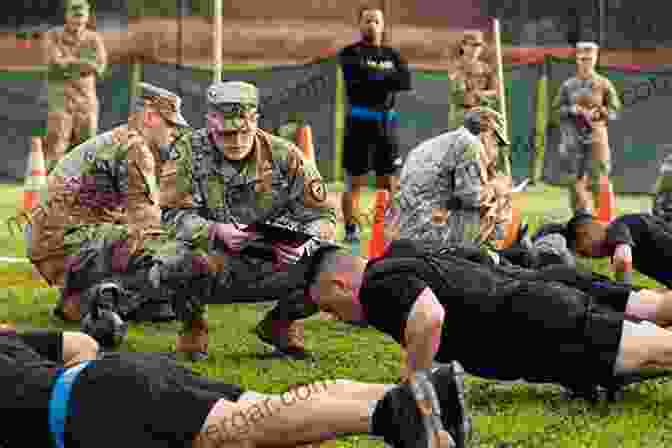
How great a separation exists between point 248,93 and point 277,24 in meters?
31.6

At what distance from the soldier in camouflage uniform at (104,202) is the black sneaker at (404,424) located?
4.35 meters

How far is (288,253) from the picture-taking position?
757 centimetres

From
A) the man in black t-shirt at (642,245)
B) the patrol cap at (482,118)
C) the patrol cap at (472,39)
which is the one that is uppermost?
the patrol cap at (482,118)

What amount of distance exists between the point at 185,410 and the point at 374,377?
2769mm

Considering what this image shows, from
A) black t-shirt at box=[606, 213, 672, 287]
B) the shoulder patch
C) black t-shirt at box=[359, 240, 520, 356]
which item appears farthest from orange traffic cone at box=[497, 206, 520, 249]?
black t-shirt at box=[359, 240, 520, 356]

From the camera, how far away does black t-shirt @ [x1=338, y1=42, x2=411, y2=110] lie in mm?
14828

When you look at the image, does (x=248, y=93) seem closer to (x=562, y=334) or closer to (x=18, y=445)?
(x=562, y=334)

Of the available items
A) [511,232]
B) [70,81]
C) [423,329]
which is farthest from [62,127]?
[423,329]

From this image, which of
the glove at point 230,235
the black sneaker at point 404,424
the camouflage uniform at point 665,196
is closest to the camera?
the black sneaker at point 404,424

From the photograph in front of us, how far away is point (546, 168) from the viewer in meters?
20.9

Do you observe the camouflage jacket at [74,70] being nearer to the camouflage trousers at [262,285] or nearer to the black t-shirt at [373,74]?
the black t-shirt at [373,74]

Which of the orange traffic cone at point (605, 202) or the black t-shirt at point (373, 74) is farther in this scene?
the orange traffic cone at point (605, 202)

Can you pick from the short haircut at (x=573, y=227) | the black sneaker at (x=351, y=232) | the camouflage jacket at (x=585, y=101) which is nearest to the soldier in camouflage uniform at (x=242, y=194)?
the short haircut at (x=573, y=227)

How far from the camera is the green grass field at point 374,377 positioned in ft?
21.2
